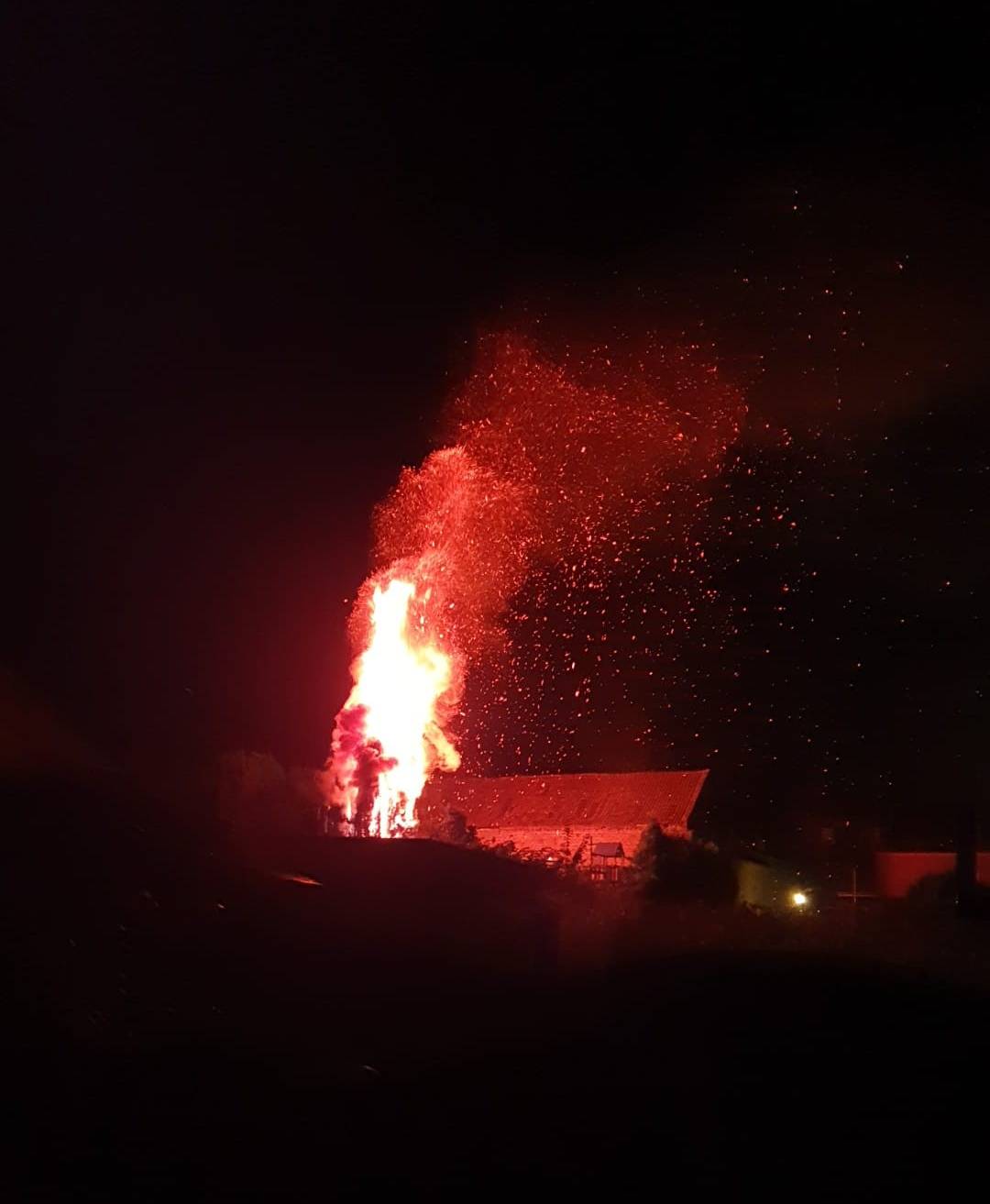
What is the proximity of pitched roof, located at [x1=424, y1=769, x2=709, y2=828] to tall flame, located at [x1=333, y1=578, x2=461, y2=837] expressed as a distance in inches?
379

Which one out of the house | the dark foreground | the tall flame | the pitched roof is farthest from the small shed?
the dark foreground

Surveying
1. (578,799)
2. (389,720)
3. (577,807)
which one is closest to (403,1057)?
(389,720)

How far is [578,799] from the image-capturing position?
48.4m

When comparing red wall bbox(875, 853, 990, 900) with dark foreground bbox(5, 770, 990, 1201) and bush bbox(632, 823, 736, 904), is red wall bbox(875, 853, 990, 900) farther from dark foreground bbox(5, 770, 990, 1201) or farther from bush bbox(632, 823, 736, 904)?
dark foreground bbox(5, 770, 990, 1201)

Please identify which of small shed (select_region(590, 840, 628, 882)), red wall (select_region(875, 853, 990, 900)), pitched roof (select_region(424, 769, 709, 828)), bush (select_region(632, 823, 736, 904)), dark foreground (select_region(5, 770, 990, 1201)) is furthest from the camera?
red wall (select_region(875, 853, 990, 900))

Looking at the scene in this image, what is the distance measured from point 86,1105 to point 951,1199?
6381 mm

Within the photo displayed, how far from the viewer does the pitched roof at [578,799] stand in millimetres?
45625

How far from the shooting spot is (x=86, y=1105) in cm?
991

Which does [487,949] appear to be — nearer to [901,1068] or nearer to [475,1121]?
[901,1068]

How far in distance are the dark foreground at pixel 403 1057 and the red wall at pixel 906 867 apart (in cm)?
3249

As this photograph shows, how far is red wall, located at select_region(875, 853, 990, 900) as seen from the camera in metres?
49.3

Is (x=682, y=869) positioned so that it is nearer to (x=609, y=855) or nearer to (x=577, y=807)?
(x=609, y=855)

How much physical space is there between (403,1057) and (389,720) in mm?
21865

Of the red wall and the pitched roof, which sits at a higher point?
the pitched roof
